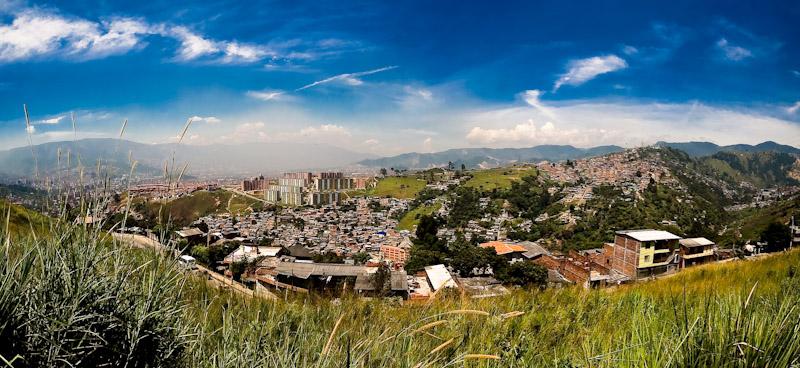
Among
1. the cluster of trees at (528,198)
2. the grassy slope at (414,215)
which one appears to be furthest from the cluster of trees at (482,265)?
the cluster of trees at (528,198)

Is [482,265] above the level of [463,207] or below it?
above

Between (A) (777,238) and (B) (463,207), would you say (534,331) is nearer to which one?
(A) (777,238)

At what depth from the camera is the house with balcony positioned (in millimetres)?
22706

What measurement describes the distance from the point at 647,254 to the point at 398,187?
256 feet

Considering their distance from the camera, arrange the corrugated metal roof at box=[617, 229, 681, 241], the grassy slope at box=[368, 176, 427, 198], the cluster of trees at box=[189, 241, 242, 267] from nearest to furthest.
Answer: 1. the cluster of trees at box=[189, 241, 242, 267]
2. the corrugated metal roof at box=[617, 229, 681, 241]
3. the grassy slope at box=[368, 176, 427, 198]

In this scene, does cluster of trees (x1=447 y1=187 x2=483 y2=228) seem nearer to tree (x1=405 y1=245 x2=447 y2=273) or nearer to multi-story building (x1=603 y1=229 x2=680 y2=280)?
tree (x1=405 y1=245 x2=447 y2=273)

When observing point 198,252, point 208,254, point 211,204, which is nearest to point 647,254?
point 208,254

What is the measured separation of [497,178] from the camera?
9131 cm

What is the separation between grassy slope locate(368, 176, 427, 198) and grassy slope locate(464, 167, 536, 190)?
13.2 metres

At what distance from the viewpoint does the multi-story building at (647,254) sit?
18.2m

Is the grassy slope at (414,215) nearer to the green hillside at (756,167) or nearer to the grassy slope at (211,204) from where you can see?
the grassy slope at (211,204)

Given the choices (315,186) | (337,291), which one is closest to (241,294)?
(337,291)

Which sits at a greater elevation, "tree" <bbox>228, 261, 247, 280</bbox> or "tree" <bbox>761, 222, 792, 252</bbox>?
"tree" <bbox>228, 261, 247, 280</bbox>

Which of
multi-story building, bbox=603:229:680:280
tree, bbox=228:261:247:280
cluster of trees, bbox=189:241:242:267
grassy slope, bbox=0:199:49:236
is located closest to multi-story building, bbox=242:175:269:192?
cluster of trees, bbox=189:241:242:267
